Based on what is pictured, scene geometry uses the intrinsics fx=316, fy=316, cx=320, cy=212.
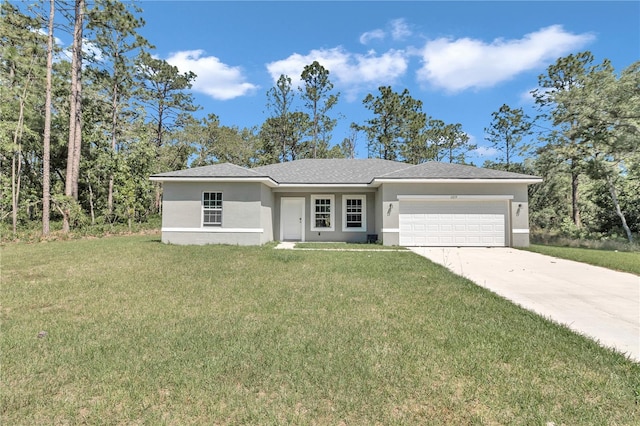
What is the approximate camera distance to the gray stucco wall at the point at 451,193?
13.2 m

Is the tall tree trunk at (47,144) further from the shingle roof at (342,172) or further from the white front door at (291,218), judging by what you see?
the white front door at (291,218)

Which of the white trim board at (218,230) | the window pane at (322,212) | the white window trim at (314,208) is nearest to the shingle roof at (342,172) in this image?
the white window trim at (314,208)

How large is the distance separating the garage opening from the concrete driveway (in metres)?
3.35

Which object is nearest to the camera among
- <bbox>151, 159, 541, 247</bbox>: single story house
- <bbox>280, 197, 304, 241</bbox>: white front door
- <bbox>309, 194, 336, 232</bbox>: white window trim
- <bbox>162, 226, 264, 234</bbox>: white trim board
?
<bbox>162, 226, 264, 234</bbox>: white trim board

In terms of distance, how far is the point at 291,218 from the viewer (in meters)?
15.4

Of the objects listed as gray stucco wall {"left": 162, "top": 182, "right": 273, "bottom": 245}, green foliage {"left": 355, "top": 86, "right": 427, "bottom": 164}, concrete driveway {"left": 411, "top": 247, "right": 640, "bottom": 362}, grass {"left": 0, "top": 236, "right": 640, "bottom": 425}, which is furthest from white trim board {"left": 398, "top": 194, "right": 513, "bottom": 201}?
green foliage {"left": 355, "top": 86, "right": 427, "bottom": 164}

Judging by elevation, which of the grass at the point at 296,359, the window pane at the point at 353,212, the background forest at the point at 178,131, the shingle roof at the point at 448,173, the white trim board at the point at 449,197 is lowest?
the grass at the point at 296,359

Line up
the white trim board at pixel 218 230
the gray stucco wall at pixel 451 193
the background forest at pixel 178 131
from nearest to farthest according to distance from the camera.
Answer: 1. the white trim board at pixel 218 230
2. the gray stucco wall at pixel 451 193
3. the background forest at pixel 178 131

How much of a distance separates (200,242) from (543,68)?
25.1 m

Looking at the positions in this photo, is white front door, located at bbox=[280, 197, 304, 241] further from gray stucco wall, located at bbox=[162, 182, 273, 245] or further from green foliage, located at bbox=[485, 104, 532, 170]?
green foliage, located at bbox=[485, 104, 532, 170]

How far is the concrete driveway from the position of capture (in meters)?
3.97

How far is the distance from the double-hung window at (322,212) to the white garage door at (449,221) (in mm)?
3378

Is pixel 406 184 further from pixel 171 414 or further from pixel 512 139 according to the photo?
pixel 512 139

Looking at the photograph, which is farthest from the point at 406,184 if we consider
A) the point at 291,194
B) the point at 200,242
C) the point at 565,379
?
the point at 565,379
